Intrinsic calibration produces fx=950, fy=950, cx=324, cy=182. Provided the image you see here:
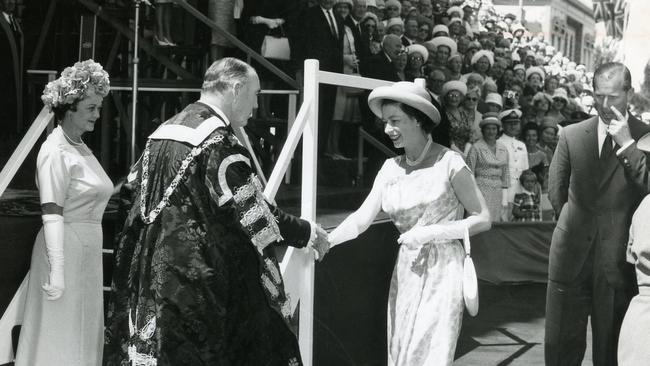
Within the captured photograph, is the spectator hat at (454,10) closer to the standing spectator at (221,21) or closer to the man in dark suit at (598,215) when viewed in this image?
the standing spectator at (221,21)

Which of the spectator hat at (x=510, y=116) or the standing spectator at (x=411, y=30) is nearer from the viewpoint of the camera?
the spectator hat at (x=510, y=116)

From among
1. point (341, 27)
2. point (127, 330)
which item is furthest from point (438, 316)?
point (341, 27)

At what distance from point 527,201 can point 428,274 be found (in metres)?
6.48

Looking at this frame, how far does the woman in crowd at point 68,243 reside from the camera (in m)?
4.46

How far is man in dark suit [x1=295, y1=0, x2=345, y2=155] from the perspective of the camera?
773 centimetres

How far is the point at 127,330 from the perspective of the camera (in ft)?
12.4

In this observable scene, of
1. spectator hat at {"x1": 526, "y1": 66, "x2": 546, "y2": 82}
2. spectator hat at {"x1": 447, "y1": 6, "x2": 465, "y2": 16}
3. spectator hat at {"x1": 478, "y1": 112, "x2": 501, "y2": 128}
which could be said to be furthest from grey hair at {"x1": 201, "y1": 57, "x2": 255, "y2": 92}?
spectator hat at {"x1": 526, "y1": 66, "x2": 546, "y2": 82}

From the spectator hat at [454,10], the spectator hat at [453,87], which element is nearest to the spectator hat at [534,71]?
the spectator hat at [454,10]

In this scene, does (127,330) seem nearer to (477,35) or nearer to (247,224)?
(247,224)

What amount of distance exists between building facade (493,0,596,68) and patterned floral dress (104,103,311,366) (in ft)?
89.5

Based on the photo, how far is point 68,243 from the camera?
4.56 m

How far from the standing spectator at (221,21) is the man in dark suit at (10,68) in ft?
4.45

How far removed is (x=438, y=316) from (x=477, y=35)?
399 inches

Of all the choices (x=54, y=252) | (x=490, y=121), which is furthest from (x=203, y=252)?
(x=490, y=121)
